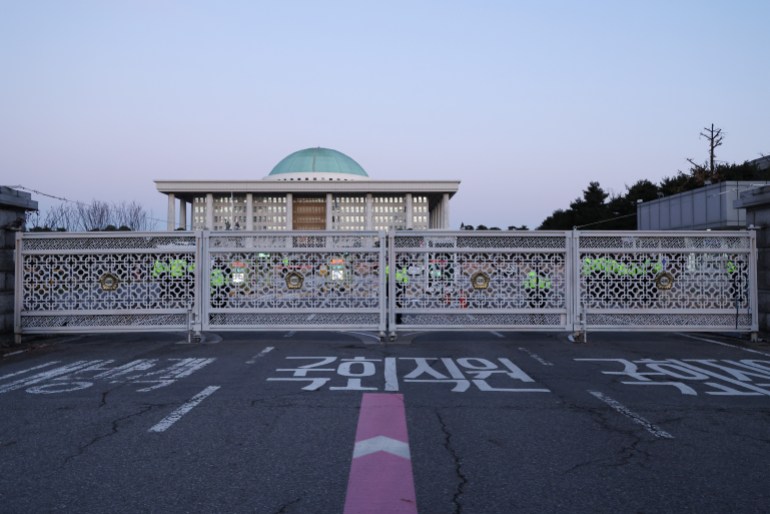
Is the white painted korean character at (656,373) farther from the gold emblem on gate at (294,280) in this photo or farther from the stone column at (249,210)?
the stone column at (249,210)

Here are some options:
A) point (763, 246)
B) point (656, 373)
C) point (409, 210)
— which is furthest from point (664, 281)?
point (409, 210)

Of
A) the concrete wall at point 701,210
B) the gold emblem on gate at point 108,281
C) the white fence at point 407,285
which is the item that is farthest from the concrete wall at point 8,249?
the concrete wall at point 701,210

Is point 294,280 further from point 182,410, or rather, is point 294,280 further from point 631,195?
point 631,195

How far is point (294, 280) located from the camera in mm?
11570

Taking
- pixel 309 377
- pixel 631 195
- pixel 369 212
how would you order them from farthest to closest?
pixel 369 212, pixel 631 195, pixel 309 377

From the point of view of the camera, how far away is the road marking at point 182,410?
525cm

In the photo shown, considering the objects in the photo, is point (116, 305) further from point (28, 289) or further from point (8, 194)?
point (8, 194)

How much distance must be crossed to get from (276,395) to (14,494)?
3.13 m

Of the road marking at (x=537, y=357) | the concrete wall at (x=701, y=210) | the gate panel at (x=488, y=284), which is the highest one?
the concrete wall at (x=701, y=210)

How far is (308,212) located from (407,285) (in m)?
86.5

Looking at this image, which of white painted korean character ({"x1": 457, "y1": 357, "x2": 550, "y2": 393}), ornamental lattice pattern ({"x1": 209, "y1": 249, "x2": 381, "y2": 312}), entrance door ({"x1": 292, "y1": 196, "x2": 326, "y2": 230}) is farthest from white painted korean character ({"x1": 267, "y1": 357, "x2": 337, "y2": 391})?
entrance door ({"x1": 292, "y1": 196, "x2": 326, "y2": 230})

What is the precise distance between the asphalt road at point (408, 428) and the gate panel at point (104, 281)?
1.69m

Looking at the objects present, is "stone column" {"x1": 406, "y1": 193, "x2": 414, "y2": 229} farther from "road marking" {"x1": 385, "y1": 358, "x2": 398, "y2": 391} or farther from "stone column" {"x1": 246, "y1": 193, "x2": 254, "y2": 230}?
"road marking" {"x1": 385, "y1": 358, "x2": 398, "y2": 391}

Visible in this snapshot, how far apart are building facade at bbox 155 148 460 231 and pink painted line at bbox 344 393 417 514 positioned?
81699mm
